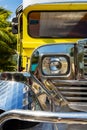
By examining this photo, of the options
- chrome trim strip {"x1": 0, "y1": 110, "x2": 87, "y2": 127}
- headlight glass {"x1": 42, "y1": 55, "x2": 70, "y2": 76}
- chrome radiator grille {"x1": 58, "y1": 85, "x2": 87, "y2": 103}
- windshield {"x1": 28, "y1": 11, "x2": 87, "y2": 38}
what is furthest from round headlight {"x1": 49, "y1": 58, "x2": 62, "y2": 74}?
windshield {"x1": 28, "y1": 11, "x2": 87, "y2": 38}

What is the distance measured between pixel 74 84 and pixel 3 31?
1835 centimetres

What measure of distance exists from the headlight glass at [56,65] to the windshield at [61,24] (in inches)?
66.4

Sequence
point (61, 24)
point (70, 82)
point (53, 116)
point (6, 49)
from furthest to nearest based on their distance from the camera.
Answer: point (6, 49), point (61, 24), point (70, 82), point (53, 116)

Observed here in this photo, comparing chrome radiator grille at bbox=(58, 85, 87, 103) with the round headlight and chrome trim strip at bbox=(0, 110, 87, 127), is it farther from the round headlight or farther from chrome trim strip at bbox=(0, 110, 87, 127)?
chrome trim strip at bbox=(0, 110, 87, 127)

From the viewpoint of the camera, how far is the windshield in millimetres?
4504

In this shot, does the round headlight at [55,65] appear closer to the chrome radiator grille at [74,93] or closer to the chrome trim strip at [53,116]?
the chrome radiator grille at [74,93]

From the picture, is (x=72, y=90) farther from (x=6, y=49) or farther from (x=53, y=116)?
(x=6, y=49)

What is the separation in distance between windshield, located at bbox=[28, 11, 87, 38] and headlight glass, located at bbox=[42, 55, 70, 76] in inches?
66.4

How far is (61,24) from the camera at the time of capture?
4500 mm

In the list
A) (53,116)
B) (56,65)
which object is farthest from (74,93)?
(53,116)

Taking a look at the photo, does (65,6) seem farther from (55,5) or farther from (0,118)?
(0,118)

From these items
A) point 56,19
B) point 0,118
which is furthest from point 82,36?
point 0,118

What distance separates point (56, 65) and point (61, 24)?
171 cm

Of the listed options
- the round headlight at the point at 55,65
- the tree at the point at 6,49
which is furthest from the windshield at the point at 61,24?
the tree at the point at 6,49
